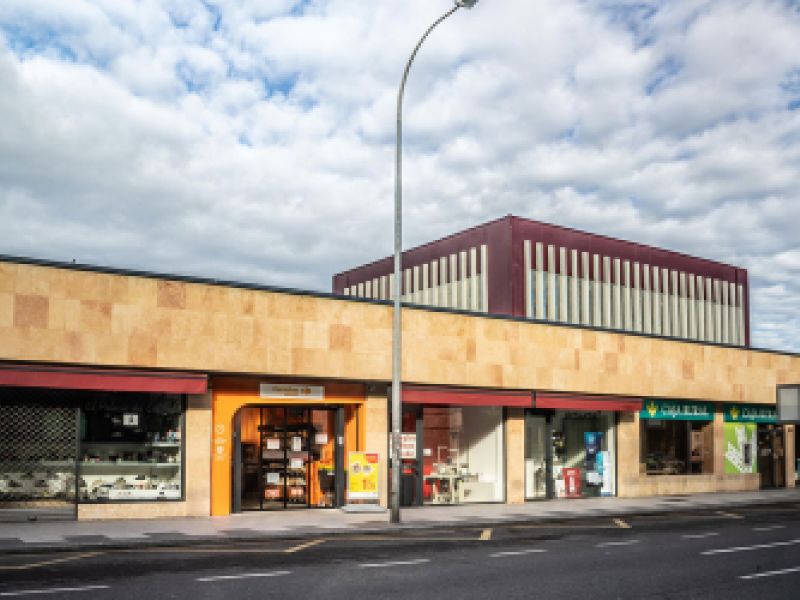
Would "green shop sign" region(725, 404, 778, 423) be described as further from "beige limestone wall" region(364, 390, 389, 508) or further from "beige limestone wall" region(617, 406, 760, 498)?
"beige limestone wall" region(364, 390, 389, 508)

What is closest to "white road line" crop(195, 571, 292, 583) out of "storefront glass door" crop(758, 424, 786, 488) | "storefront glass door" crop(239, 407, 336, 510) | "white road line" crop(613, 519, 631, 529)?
"storefront glass door" crop(239, 407, 336, 510)

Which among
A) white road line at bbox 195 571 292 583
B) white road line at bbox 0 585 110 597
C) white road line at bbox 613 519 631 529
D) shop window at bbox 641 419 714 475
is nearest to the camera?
white road line at bbox 0 585 110 597

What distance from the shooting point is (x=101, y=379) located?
19.1m

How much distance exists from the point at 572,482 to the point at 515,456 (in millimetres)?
3165

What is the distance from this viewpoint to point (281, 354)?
71.0 feet

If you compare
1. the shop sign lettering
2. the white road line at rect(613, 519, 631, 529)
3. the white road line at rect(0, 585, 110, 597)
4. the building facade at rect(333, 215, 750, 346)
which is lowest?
the white road line at rect(613, 519, 631, 529)

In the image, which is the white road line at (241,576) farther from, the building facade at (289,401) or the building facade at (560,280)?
the building facade at (560,280)

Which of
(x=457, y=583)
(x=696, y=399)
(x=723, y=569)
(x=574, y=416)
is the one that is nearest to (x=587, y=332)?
(x=574, y=416)

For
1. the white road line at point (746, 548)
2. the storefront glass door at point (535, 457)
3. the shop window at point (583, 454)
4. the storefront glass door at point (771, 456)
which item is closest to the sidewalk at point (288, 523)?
the storefront glass door at point (535, 457)

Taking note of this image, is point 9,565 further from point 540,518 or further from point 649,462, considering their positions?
point 649,462

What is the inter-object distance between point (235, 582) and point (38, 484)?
382 inches

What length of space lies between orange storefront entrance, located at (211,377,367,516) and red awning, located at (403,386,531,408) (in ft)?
4.90

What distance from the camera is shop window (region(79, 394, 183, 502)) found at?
19.7 metres

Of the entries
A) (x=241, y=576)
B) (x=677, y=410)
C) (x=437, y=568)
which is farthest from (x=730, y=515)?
(x=241, y=576)
